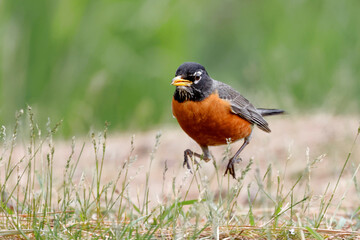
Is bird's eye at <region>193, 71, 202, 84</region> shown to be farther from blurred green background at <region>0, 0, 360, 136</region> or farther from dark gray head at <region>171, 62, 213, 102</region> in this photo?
blurred green background at <region>0, 0, 360, 136</region>

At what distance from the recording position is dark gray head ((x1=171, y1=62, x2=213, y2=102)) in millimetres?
4516

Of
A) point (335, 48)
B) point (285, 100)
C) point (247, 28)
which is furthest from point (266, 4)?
point (285, 100)

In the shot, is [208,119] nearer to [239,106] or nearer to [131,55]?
[239,106]

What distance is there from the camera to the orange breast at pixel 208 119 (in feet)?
14.7

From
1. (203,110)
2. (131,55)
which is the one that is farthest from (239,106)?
(131,55)

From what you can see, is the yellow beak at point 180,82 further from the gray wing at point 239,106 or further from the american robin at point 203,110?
the gray wing at point 239,106

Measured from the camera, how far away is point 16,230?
10.3ft

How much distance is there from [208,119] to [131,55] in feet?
16.2

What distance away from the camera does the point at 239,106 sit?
493cm

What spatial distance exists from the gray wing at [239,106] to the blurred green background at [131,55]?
3237 millimetres

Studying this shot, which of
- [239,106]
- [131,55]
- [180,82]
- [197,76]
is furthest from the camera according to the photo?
[131,55]

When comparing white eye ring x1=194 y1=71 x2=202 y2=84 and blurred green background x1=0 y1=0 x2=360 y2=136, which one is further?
blurred green background x1=0 y1=0 x2=360 y2=136

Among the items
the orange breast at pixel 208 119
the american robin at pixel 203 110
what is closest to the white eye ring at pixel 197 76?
the american robin at pixel 203 110

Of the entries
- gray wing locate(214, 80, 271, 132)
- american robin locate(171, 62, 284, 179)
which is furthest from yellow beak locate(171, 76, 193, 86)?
gray wing locate(214, 80, 271, 132)
